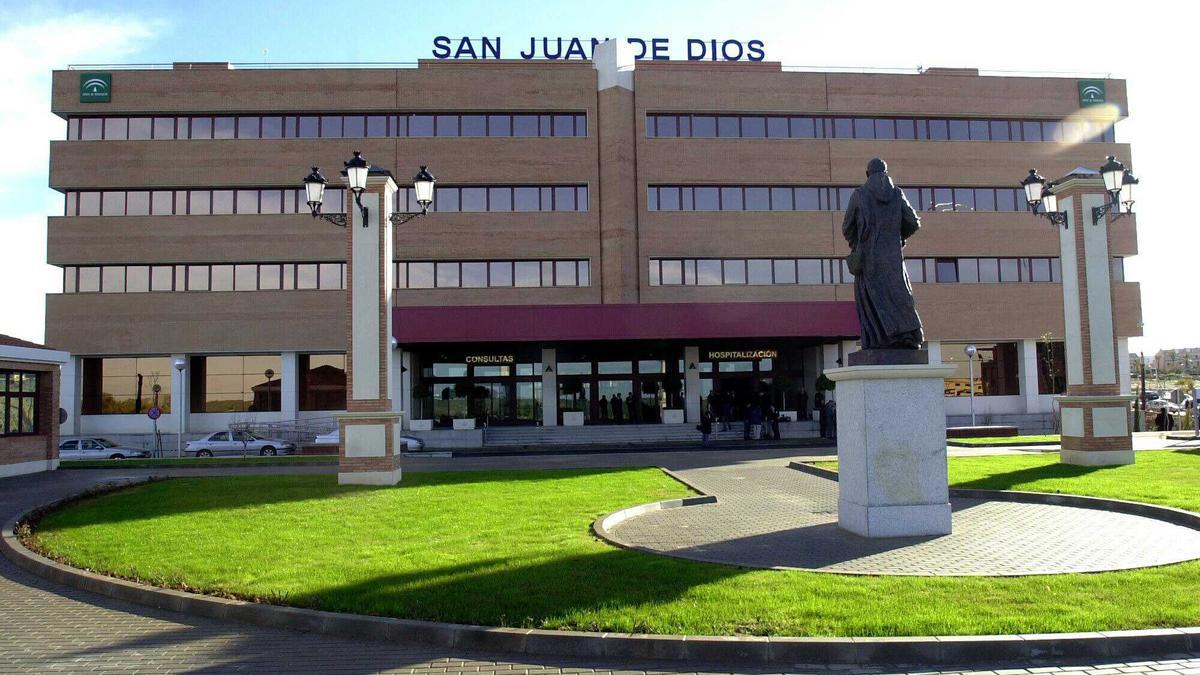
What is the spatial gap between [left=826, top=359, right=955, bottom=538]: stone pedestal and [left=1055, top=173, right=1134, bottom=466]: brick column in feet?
34.3

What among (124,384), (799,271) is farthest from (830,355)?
(124,384)

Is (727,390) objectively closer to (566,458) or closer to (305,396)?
(566,458)

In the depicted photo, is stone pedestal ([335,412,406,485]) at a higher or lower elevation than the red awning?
lower

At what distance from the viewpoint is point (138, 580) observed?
8.30 m

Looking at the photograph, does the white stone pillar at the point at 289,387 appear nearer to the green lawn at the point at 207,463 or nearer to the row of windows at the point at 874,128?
the green lawn at the point at 207,463

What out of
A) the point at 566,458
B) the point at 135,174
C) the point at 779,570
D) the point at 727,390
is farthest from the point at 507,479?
the point at 135,174

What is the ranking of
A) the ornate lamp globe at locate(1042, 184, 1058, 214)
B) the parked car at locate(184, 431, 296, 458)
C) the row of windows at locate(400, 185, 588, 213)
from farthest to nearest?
1. the row of windows at locate(400, 185, 588, 213)
2. the parked car at locate(184, 431, 296, 458)
3. the ornate lamp globe at locate(1042, 184, 1058, 214)

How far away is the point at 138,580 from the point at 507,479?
10.4 meters

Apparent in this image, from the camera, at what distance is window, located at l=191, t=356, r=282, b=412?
1617 inches

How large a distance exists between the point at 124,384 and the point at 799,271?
107 ft

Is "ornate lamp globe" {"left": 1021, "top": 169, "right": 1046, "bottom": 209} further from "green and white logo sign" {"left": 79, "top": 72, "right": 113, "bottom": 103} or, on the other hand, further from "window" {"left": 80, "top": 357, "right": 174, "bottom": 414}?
"green and white logo sign" {"left": 79, "top": 72, "right": 113, "bottom": 103}

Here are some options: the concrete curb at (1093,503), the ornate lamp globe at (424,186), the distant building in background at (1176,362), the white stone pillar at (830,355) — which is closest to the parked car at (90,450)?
the ornate lamp globe at (424,186)

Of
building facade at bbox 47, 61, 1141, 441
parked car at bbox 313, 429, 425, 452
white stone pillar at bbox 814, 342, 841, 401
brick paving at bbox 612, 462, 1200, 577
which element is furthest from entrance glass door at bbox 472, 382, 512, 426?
brick paving at bbox 612, 462, 1200, 577

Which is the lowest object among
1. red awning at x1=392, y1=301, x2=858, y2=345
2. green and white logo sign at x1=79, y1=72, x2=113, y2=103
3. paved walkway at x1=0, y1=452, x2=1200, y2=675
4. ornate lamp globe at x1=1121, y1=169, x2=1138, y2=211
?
paved walkway at x1=0, y1=452, x2=1200, y2=675
